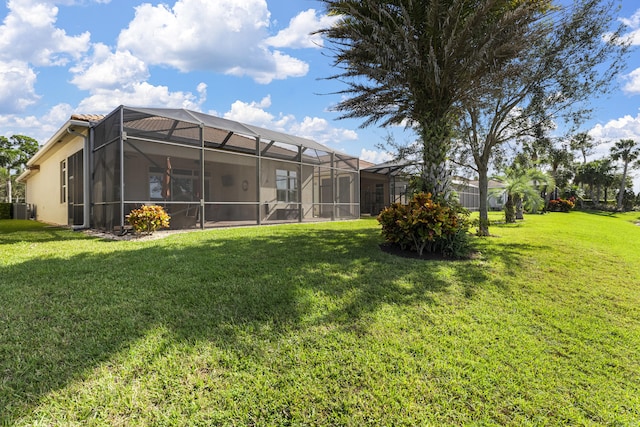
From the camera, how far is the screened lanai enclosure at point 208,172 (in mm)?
8414

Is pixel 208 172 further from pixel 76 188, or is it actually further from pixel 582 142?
pixel 582 142

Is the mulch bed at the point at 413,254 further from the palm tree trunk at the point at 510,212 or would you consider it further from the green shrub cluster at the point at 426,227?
the palm tree trunk at the point at 510,212

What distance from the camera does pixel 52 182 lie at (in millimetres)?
14195

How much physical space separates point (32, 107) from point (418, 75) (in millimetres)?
18830

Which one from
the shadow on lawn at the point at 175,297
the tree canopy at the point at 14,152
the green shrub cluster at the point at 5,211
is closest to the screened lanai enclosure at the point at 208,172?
the shadow on lawn at the point at 175,297

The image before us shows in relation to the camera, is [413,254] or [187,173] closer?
[413,254]

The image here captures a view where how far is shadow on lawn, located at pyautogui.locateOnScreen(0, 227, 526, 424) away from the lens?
83.1 inches

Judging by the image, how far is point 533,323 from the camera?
118 inches

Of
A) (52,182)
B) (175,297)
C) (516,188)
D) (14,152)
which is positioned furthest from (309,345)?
(14,152)

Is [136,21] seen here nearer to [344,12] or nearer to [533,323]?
[344,12]

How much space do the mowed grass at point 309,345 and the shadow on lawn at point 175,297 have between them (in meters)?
0.02

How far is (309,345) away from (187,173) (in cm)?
937

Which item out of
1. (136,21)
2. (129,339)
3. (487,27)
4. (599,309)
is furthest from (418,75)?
(136,21)

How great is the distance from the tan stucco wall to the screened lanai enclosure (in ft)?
10.9
